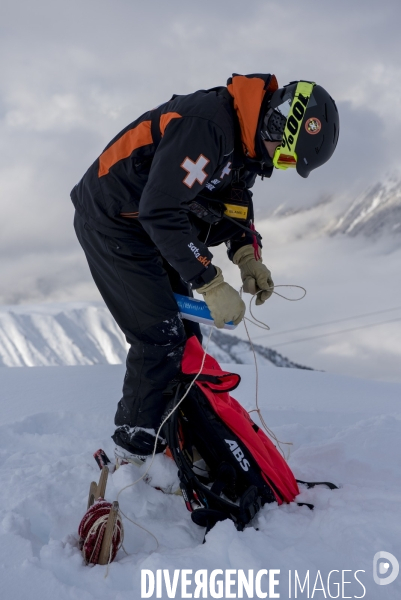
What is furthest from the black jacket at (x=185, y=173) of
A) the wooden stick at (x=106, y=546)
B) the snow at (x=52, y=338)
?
the snow at (x=52, y=338)

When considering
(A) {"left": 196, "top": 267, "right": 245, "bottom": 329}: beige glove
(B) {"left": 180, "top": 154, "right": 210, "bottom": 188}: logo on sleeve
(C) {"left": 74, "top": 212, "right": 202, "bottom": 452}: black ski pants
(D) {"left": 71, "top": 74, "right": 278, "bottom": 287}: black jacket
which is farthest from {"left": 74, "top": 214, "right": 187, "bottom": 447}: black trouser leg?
(B) {"left": 180, "top": 154, "right": 210, "bottom": 188}: logo on sleeve

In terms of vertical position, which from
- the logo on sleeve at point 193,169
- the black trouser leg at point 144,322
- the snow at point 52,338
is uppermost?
the logo on sleeve at point 193,169

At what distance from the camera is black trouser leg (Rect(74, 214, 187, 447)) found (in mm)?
2281

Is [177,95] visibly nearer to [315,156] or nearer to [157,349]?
[315,156]

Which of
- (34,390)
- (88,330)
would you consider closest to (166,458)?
(34,390)

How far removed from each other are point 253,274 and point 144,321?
2.32ft

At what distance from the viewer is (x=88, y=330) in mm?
116250

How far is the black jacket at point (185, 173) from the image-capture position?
6.37 feet

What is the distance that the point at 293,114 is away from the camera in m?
2.12

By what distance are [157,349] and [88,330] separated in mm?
117455

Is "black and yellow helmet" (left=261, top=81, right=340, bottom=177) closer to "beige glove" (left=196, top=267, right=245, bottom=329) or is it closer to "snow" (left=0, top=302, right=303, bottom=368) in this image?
"beige glove" (left=196, top=267, right=245, bottom=329)

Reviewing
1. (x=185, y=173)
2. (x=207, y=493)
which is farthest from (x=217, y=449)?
(x=185, y=173)

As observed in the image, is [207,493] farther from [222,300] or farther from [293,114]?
[293,114]

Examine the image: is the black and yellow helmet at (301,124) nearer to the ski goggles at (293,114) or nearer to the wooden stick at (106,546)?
the ski goggles at (293,114)
